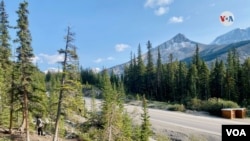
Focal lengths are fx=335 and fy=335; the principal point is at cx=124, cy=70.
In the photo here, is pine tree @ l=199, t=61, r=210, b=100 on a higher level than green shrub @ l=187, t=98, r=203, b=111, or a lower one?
higher

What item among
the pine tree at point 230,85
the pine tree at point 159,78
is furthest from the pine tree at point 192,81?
the pine tree at point 159,78

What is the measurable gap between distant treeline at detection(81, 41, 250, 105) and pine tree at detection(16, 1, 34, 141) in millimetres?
45803

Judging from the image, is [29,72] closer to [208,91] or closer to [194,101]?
[194,101]

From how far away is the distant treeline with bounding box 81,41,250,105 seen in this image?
73.6m

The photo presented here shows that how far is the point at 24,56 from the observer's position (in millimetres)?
33375

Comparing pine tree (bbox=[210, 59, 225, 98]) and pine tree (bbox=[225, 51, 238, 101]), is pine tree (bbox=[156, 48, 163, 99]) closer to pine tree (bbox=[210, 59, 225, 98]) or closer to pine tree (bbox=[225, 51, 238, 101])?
pine tree (bbox=[210, 59, 225, 98])


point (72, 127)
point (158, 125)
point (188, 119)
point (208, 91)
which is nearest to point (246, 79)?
point (208, 91)

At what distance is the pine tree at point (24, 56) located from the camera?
33.2m

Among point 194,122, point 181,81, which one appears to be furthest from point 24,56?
point 181,81

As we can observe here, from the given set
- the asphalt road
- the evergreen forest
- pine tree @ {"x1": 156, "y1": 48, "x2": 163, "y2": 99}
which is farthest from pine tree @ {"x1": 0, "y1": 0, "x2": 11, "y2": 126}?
pine tree @ {"x1": 156, "y1": 48, "x2": 163, "y2": 99}

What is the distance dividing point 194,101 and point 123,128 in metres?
30.9

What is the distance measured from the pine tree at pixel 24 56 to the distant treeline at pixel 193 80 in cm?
4580

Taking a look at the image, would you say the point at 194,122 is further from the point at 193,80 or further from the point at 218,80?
the point at 193,80

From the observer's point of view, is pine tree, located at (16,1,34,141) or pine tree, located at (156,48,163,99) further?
pine tree, located at (156,48,163,99)
